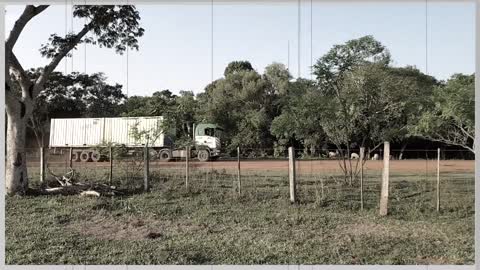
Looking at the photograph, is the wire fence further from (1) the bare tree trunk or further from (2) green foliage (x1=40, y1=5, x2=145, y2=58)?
(2) green foliage (x1=40, y1=5, x2=145, y2=58)

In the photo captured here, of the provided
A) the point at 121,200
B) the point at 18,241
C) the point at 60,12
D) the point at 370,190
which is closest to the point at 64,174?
the point at 121,200

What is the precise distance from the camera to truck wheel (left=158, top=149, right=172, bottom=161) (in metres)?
5.53

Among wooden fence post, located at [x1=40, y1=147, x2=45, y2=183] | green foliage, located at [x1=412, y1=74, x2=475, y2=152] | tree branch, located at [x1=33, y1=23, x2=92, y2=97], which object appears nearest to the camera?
green foliage, located at [x1=412, y1=74, x2=475, y2=152]

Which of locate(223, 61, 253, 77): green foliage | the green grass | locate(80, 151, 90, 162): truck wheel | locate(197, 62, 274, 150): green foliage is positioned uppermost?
locate(223, 61, 253, 77): green foliage

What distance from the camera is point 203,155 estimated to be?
541cm

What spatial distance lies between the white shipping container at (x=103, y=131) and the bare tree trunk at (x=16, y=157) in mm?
444

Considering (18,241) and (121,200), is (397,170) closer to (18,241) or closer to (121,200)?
(121,200)

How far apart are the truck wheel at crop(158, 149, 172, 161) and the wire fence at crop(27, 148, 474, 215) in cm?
5

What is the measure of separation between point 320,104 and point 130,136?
6.77 ft

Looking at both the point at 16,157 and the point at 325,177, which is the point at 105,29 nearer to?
the point at 16,157

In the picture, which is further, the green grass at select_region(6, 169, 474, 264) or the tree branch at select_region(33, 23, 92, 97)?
the tree branch at select_region(33, 23, 92, 97)

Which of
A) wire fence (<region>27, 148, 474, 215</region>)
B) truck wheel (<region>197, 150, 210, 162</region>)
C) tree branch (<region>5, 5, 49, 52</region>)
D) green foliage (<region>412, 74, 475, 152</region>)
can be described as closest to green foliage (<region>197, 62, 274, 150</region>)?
wire fence (<region>27, 148, 474, 215</region>)

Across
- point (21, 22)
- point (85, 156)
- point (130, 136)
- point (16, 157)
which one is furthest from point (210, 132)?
point (16, 157)
